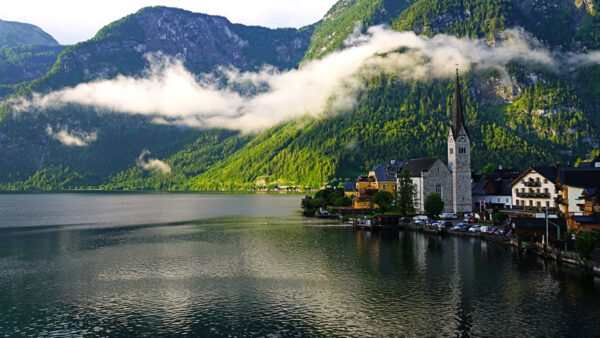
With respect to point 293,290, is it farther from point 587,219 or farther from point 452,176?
point 452,176

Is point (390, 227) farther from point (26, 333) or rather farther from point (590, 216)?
point (26, 333)

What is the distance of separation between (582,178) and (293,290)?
229 ft

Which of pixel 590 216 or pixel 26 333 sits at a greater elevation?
pixel 590 216

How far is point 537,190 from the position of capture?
127812 millimetres

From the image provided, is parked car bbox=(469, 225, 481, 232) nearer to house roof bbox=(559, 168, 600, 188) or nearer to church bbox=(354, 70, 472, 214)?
house roof bbox=(559, 168, 600, 188)

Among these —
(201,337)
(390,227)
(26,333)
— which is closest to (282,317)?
(201,337)

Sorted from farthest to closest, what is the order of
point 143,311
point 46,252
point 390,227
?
point 390,227, point 46,252, point 143,311

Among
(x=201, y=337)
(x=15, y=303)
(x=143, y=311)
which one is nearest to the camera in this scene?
(x=201, y=337)

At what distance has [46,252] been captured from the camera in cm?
10544

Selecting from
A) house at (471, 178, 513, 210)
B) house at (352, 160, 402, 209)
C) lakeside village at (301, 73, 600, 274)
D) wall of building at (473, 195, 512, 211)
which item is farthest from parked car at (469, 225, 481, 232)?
house at (352, 160, 402, 209)

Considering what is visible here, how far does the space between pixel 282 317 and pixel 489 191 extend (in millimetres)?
A: 122658

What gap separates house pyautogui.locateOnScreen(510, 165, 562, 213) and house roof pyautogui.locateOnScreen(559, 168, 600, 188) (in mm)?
12509

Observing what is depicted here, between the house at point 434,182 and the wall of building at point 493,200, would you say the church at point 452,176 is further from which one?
the wall of building at point 493,200

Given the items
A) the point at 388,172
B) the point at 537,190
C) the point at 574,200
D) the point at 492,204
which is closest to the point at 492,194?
the point at 492,204
